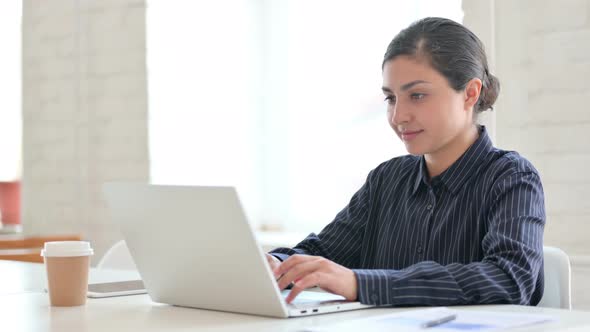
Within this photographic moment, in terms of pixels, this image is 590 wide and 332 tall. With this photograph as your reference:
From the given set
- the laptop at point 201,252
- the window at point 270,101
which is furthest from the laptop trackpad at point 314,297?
the window at point 270,101

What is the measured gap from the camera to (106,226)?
12.1 ft

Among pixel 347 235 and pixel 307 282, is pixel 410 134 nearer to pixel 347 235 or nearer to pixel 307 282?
pixel 347 235

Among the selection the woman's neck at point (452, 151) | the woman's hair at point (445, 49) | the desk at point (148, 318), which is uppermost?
the woman's hair at point (445, 49)

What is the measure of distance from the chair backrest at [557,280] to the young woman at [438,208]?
0.05m

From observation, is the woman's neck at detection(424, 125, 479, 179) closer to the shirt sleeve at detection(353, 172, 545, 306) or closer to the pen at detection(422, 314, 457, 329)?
the shirt sleeve at detection(353, 172, 545, 306)

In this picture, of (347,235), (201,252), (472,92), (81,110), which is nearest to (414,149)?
(472,92)

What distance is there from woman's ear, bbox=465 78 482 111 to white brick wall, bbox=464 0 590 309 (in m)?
0.69

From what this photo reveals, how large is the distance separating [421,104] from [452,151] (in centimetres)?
14

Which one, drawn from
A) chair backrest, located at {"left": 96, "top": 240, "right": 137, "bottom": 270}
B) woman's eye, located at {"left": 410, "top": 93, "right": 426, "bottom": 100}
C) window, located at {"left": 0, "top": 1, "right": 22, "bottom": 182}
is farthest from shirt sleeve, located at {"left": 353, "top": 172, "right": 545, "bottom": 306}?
window, located at {"left": 0, "top": 1, "right": 22, "bottom": 182}

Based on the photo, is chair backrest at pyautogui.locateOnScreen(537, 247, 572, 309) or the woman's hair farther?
the woman's hair

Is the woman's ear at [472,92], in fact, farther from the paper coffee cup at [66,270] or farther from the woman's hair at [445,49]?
the paper coffee cup at [66,270]

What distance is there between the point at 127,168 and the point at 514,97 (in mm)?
1708

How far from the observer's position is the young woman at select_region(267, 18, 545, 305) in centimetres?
137

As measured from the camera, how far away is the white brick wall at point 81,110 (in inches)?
140
